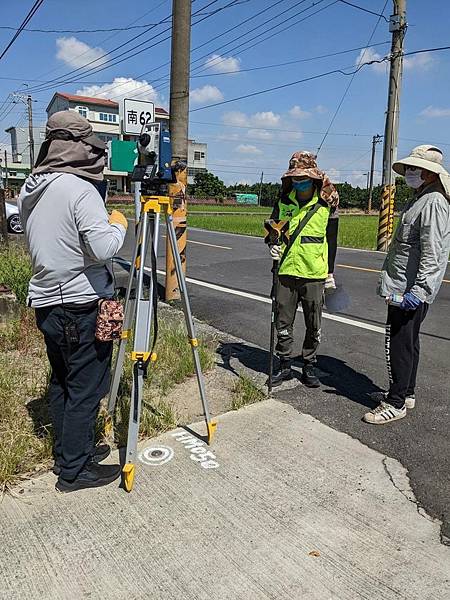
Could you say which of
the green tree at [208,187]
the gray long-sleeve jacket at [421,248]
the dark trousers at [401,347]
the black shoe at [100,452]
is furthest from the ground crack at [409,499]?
the green tree at [208,187]

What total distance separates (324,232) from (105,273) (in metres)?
2.07

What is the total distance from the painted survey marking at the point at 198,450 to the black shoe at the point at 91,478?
490 mm

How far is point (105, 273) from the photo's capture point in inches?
116

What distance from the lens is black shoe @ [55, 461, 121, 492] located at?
2938 mm

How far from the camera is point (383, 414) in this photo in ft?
12.7

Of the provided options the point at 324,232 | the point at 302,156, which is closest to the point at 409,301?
the point at 324,232

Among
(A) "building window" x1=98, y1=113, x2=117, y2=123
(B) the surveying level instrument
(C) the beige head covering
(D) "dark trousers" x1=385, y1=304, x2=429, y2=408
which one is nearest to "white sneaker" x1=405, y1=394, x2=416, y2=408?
(D) "dark trousers" x1=385, y1=304, x2=429, y2=408

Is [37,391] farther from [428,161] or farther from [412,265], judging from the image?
[428,161]

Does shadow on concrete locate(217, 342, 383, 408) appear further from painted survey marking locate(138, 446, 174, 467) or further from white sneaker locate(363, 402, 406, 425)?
painted survey marking locate(138, 446, 174, 467)

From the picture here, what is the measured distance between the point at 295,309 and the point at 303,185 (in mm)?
1038

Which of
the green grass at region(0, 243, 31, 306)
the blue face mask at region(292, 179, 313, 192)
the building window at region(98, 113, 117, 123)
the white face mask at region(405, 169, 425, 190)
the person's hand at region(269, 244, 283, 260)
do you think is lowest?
the green grass at region(0, 243, 31, 306)

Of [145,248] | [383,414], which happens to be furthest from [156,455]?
[383,414]

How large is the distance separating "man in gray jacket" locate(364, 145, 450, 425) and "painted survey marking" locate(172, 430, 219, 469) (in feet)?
4.11

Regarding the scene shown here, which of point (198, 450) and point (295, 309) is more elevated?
point (295, 309)
